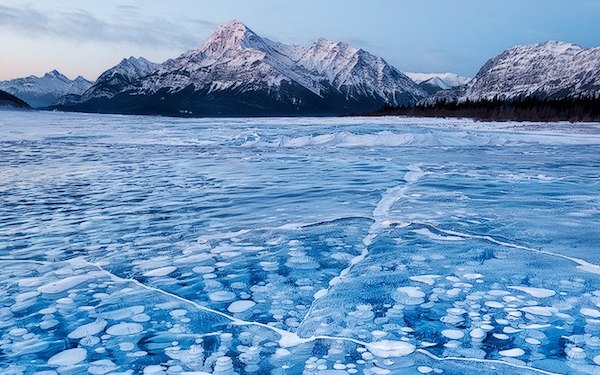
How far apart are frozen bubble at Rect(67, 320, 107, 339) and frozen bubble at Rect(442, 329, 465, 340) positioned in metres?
2.76

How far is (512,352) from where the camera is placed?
390 cm

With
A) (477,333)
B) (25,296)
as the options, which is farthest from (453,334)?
(25,296)

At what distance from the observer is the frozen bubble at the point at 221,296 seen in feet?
16.6

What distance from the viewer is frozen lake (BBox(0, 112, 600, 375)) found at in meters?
3.91

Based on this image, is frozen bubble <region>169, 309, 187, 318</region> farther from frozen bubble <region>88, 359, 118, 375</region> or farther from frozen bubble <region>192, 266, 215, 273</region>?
frozen bubble <region>192, 266, 215, 273</region>

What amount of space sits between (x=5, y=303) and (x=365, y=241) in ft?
14.0

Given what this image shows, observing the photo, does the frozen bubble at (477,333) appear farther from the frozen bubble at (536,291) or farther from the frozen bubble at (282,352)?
the frozen bubble at (282,352)

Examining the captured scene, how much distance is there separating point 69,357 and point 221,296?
158 cm

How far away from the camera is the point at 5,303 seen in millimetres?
4984

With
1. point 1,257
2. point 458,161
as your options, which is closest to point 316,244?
point 1,257

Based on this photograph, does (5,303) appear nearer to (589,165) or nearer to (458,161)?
(458,161)

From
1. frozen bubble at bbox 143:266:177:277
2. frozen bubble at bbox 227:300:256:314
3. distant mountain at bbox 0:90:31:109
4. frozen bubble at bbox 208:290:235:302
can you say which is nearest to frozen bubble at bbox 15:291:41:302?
frozen bubble at bbox 143:266:177:277

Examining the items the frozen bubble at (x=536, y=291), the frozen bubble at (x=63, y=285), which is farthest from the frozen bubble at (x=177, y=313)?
the frozen bubble at (x=536, y=291)

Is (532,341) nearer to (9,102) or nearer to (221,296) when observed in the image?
(221,296)
